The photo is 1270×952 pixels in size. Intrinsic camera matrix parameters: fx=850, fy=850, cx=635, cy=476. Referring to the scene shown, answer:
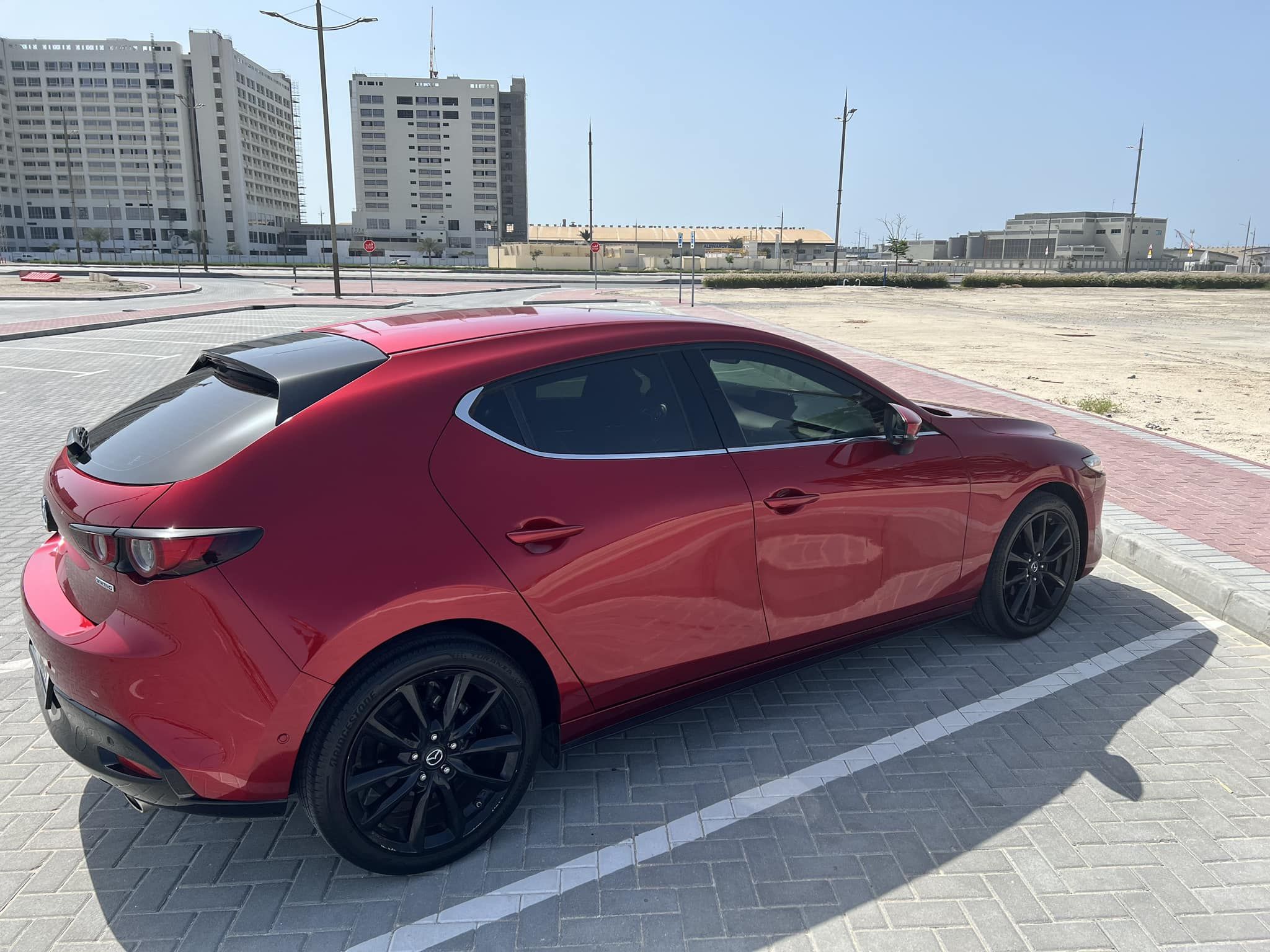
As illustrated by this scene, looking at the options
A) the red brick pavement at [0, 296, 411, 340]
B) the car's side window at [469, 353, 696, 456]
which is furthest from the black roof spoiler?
the red brick pavement at [0, 296, 411, 340]

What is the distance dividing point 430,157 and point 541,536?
164 metres

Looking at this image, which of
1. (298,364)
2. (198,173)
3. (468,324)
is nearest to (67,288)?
(198,173)

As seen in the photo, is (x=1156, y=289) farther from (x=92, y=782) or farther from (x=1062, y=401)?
(x=92, y=782)

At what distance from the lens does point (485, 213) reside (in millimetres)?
154875

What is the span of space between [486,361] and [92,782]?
2.31 meters

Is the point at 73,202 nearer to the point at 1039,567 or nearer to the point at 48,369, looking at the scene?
the point at 48,369

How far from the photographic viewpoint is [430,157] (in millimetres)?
152500

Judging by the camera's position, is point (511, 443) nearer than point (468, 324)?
Yes

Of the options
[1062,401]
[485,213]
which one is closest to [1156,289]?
[1062,401]

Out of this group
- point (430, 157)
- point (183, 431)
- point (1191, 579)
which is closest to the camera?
point (183, 431)

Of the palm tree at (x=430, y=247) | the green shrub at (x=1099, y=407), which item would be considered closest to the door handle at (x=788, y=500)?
Answer: the green shrub at (x=1099, y=407)

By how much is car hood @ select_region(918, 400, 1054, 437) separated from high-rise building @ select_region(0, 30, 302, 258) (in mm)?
143315

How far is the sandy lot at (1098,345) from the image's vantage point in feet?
38.2

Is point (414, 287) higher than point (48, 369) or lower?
higher
